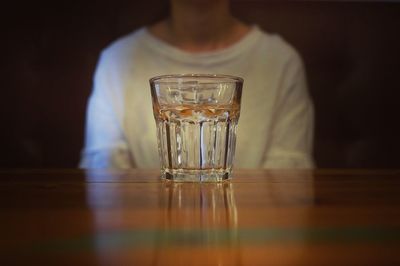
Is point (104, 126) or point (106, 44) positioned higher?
point (106, 44)

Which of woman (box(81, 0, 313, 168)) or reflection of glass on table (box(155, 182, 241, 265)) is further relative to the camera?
woman (box(81, 0, 313, 168))

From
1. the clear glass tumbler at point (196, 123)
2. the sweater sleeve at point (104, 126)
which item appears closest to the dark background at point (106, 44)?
the sweater sleeve at point (104, 126)

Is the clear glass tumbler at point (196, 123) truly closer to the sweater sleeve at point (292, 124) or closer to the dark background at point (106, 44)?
the sweater sleeve at point (292, 124)

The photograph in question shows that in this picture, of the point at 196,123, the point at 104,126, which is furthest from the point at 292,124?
the point at 196,123

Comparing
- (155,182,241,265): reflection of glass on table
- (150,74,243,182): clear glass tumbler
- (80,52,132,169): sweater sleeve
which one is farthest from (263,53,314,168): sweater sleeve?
(155,182,241,265): reflection of glass on table

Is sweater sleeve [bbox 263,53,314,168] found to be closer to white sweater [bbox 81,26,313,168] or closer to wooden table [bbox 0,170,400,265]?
white sweater [bbox 81,26,313,168]

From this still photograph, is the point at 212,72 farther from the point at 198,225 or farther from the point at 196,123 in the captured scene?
the point at 198,225

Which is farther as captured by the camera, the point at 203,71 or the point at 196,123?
the point at 203,71
